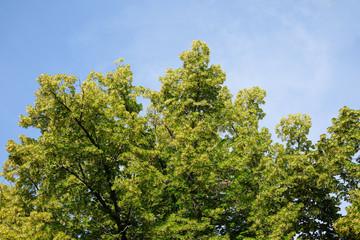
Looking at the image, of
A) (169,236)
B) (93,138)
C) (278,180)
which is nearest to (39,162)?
(93,138)

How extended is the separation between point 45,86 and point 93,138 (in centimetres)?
393

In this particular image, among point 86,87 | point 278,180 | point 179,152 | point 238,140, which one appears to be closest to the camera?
point 86,87

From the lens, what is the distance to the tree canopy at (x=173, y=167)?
53.2 ft

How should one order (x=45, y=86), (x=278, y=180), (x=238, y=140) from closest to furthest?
(x=45, y=86), (x=278, y=180), (x=238, y=140)

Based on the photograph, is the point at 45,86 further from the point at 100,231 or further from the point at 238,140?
the point at 238,140

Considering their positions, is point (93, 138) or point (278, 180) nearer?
point (93, 138)

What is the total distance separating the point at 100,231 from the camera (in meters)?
17.2

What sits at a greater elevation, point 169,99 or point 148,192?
point 169,99

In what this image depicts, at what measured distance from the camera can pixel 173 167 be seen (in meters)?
21.2

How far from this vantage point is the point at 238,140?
2372 centimetres

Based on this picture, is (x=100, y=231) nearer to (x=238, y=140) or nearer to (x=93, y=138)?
(x=93, y=138)

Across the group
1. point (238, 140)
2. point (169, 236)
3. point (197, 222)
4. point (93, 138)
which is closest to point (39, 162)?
point (93, 138)

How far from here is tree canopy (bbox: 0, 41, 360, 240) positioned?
53.2 feet

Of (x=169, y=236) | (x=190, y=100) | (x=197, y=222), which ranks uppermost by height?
(x=190, y=100)
